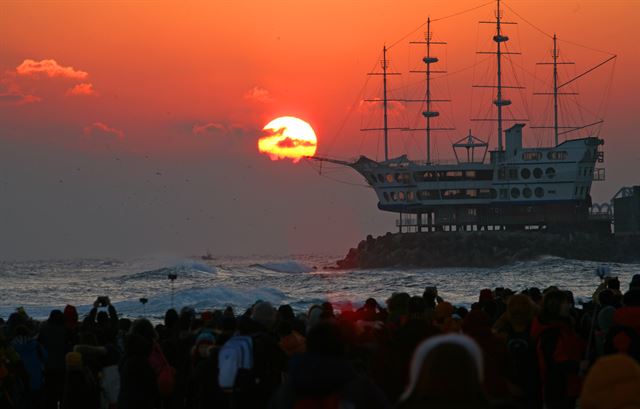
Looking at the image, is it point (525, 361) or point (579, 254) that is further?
point (579, 254)

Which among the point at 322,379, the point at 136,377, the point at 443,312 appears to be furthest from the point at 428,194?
the point at 322,379

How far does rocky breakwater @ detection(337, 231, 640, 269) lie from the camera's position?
123312 mm

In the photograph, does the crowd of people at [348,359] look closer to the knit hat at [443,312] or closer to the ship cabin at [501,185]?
the knit hat at [443,312]

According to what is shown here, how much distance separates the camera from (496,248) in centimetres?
12406

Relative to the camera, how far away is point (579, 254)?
124m

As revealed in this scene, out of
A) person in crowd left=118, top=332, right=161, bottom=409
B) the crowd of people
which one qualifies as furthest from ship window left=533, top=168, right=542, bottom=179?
person in crowd left=118, top=332, right=161, bottom=409

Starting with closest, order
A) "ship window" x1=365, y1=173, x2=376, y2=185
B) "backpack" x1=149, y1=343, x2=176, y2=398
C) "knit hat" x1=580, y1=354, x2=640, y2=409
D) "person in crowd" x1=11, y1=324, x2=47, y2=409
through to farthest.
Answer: "knit hat" x1=580, y1=354, x2=640, y2=409 < "backpack" x1=149, y1=343, x2=176, y2=398 < "person in crowd" x1=11, y1=324, x2=47, y2=409 < "ship window" x1=365, y1=173, x2=376, y2=185

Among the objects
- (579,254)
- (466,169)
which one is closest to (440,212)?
(466,169)

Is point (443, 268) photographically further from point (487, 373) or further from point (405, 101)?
point (487, 373)

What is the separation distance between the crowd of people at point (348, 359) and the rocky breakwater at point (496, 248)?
109 m

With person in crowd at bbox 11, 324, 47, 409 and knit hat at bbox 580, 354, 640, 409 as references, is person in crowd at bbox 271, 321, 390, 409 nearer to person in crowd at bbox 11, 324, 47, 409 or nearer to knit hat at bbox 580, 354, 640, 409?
knit hat at bbox 580, 354, 640, 409

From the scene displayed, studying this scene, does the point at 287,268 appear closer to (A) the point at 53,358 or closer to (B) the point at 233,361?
(A) the point at 53,358

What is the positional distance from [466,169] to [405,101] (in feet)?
52.9

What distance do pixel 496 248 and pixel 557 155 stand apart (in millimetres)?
11348
